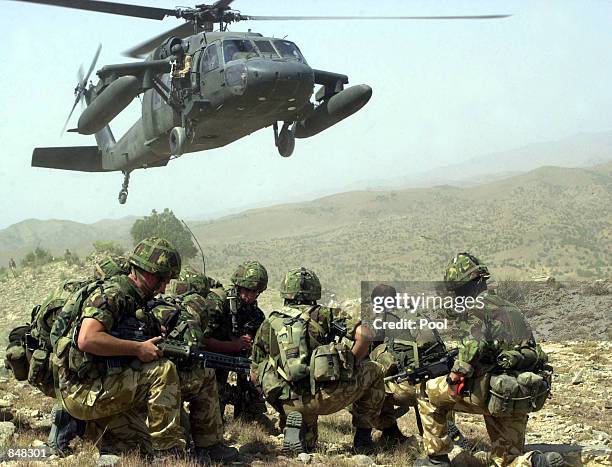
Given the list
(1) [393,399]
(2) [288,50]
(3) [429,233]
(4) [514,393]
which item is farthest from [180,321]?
(3) [429,233]

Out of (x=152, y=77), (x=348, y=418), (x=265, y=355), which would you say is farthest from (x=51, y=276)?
(x=265, y=355)

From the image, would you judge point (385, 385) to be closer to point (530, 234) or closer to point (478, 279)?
point (478, 279)

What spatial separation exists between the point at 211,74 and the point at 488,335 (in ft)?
25.2

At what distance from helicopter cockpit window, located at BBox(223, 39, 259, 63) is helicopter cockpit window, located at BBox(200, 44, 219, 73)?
19cm

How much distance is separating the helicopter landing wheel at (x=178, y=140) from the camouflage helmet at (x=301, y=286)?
6.64 meters

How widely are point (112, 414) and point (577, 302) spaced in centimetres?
1547

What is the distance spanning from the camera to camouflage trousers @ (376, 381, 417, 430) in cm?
656

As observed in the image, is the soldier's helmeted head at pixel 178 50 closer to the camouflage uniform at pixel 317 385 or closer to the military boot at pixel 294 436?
the camouflage uniform at pixel 317 385

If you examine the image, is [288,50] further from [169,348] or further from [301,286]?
[169,348]

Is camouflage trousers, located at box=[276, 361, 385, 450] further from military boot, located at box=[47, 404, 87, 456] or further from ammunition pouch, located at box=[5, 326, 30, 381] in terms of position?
ammunition pouch, located at box=[5, 326, 30, 381]

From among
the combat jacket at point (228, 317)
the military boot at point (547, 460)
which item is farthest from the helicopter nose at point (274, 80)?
the military boot at point (547, 460)

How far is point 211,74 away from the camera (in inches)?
452

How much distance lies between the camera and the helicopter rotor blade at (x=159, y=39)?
44.9 ft

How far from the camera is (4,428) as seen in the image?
6.04 meters
